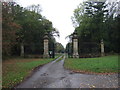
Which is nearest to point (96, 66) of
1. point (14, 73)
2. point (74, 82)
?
point (74, 82)

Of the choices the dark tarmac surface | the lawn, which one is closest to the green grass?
the dark tarmac surface

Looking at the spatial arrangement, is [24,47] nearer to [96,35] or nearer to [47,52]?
[47,52]

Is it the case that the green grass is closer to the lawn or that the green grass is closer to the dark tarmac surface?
the dark tarmac surface

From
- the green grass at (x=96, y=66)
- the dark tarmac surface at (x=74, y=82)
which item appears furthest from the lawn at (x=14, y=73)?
the green grass at (x=96, y=66)

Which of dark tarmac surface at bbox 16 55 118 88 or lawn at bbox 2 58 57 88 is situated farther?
lawn at bbox 2 58 57 88

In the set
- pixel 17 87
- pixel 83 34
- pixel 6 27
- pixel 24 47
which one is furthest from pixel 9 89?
pixel 83 34

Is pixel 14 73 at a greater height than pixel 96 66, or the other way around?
pixel 96 66

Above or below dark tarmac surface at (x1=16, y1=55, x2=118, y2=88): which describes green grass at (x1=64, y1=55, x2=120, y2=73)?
above

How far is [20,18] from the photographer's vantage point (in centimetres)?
2022

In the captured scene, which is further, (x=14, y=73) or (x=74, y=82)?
(x=14, y=73)

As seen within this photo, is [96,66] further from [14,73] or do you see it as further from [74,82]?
[14,73]

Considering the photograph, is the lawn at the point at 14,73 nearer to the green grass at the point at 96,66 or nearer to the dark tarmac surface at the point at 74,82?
the dark tarmac surface at the point at 74,82

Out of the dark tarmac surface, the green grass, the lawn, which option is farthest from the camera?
the green grass

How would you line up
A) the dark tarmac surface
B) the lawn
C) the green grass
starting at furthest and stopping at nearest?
1. the green grass
2. the lawn
3. the dark tarmac surface
